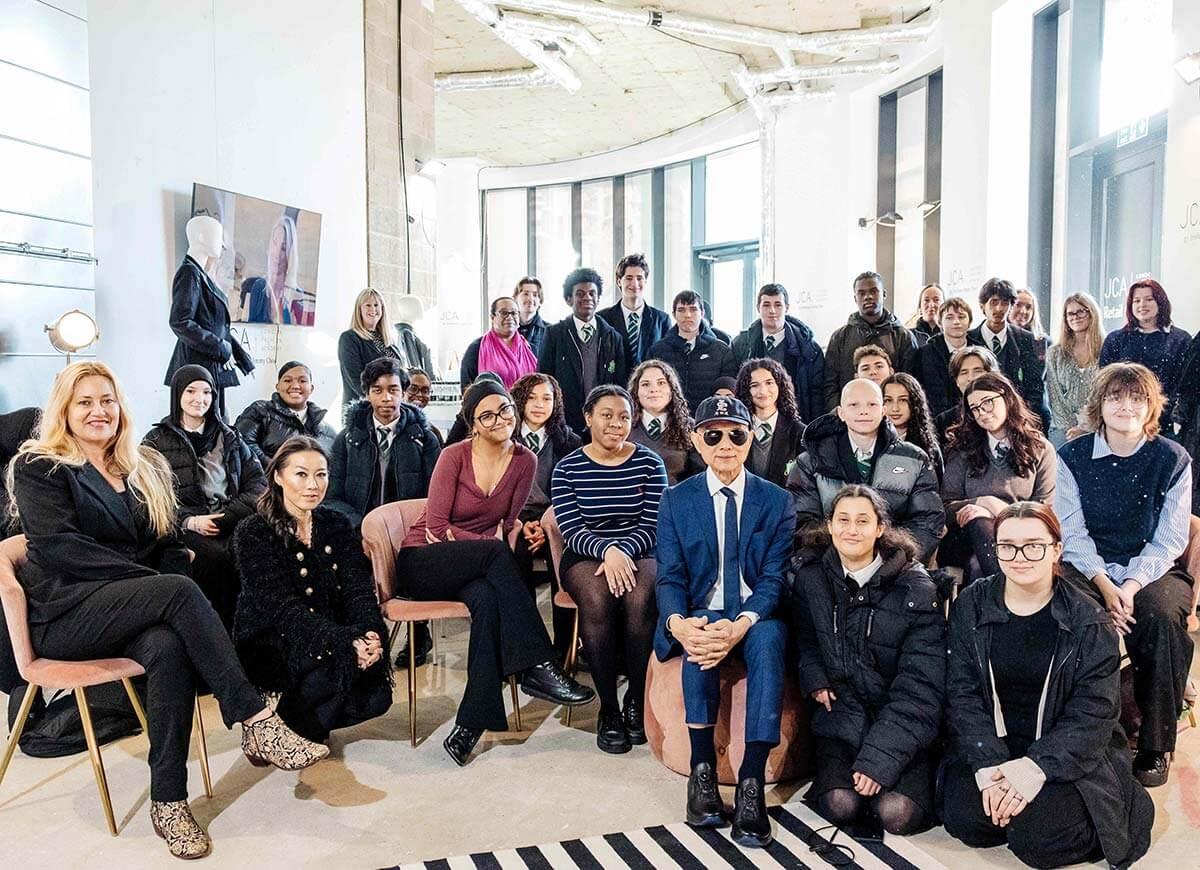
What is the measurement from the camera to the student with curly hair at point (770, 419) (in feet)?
13.4

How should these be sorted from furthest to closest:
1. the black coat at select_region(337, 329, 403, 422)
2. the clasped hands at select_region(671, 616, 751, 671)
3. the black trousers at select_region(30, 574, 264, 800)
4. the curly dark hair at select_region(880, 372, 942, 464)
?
1. the black coat at select_region(337, 329, 403, 422)
2. the curly dark hair at select_region(880, 372, 942, 464)
3. the clasped hands at select_region(671, 616, 751, 671)
4. the black trousers at select_region(30, 574, 264, 800)

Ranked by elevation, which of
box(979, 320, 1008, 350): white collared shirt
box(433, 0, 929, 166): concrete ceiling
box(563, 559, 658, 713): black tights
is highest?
box(433, 0, 929, 166): concrete ceiling

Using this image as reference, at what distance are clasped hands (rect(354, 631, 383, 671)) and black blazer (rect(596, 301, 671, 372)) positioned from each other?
102 inches

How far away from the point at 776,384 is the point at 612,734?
165cm

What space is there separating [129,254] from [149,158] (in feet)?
1.87

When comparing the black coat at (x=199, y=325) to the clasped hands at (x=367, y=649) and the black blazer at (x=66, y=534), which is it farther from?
the clasped hands at (x=367, y=649)

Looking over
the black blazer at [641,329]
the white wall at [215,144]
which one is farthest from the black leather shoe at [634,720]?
the white wall at [215,144]

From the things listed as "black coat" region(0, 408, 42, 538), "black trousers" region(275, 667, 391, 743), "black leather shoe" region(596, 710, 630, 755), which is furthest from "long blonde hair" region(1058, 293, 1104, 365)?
"black coat" region(0, 408, 42, 538)

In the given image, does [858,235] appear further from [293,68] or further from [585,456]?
[585,456]

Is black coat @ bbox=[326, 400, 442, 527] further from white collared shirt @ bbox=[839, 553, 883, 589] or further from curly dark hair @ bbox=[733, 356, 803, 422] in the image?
white collared shirt @ bbox=[839, 553, 883, 589]

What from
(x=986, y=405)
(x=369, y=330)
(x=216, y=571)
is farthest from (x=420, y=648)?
(x=986, y=405)

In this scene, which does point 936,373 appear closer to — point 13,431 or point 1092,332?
point 1092,332

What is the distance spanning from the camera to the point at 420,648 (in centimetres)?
427

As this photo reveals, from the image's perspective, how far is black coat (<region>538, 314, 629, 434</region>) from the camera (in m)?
5.09
